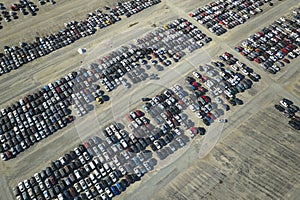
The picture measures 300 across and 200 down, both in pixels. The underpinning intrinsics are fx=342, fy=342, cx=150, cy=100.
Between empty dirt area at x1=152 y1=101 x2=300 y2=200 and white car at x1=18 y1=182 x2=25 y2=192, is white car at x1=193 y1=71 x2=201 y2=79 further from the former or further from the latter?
white car at x1=18 y1=182 x2=25 y2=192

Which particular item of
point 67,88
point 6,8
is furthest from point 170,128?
point 6,8

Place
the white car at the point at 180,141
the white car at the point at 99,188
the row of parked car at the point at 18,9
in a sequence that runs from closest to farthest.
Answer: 1. the white car at the point at 99,188
2. the white car at the point at 180,141
3. the row of parked car at the point at 18,9

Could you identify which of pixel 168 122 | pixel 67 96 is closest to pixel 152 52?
pixel 168 122

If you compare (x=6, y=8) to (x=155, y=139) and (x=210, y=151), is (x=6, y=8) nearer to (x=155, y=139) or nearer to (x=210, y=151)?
(x=155, y=139)

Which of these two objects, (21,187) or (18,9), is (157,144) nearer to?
(21,187)

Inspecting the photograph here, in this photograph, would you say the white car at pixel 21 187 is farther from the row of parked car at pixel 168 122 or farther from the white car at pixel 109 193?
the row of parked car at pixel 168 122

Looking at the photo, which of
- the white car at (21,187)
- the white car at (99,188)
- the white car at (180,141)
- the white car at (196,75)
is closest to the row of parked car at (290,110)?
the white car at (196,75)
